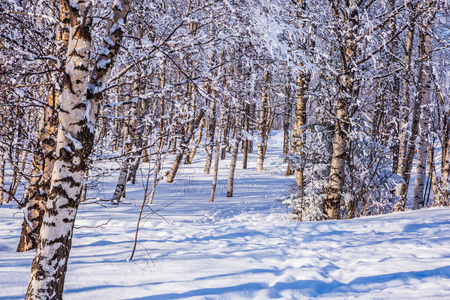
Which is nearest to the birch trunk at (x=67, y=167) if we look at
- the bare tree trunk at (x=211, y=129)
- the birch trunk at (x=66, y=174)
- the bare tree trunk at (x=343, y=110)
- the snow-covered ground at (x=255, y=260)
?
the birch trunk at (x=66, y=174)

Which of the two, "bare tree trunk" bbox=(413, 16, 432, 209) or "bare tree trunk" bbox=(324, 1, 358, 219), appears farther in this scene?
"bare tree trunk" bbox=(413, 16, 432, 209)

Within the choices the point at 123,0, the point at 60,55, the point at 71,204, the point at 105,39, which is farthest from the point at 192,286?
the point at 60,55

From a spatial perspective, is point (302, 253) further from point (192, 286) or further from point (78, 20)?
point (78, 20)

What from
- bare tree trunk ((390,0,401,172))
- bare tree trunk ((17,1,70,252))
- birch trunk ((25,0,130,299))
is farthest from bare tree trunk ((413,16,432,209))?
bare tree trunk ((17,1,70,252))

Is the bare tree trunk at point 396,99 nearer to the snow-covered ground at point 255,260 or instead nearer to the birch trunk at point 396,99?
the birch trunk at point 396,99

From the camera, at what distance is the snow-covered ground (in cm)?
306

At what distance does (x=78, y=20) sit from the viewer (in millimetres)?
2574

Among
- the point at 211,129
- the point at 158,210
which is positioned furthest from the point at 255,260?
the point at 211,129

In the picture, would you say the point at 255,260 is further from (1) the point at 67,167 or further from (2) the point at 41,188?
(2) the point at 41,188

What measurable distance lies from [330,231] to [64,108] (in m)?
4.58

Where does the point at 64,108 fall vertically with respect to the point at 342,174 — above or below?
above

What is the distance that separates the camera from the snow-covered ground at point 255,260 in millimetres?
3061

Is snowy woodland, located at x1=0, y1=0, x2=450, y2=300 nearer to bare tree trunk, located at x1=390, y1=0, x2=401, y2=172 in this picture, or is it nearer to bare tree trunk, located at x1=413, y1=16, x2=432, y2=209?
bare tree trunk, located at x1=413, y1=16, x2=432, y2=209

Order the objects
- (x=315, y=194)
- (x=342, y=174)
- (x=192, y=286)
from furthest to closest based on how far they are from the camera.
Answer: (x=315, y=194) → (x=342, y=174) → (x=192, y=286)
